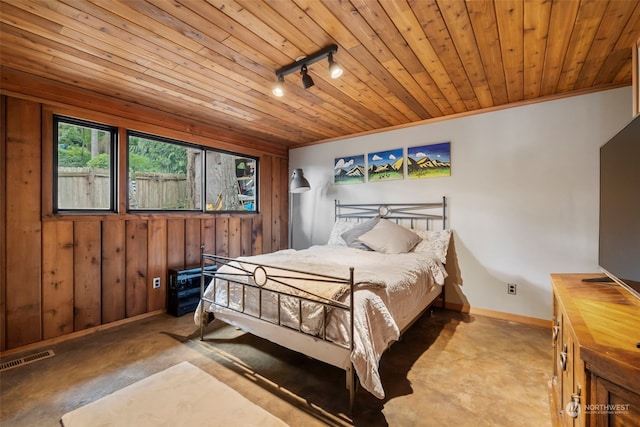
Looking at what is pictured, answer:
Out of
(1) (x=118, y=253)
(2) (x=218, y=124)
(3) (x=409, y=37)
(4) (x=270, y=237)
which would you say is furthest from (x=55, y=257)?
(3) (x=409, y=37)

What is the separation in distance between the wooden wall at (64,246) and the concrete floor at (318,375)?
292 mm

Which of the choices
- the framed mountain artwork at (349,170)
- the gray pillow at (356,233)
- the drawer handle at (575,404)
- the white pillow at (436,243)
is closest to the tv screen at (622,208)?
→ the drawer handle at (575,404)

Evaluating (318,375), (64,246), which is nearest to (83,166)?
(64,246)

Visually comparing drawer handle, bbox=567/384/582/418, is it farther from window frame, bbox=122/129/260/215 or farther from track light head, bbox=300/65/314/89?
window frame, bbox=122/129/260/215

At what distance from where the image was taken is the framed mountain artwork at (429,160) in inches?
132

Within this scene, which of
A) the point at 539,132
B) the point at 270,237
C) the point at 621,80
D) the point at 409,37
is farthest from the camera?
the point at 270,237

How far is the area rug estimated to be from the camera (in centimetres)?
143

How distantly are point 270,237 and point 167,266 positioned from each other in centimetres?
168

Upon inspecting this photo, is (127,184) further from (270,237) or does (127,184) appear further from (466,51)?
(466,51)

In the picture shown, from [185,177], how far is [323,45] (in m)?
2.58

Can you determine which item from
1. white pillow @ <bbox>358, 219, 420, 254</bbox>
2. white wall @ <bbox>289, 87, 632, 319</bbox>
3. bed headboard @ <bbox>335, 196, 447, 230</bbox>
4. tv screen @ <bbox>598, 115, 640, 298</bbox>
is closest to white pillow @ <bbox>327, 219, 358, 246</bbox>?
bed headboard @ <bbox>335, 196, 447, 230</bbox>

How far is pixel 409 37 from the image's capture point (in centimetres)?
182

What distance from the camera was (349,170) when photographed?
13.7 feet

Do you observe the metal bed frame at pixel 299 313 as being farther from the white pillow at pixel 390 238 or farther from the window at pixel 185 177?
the window at pixel 185 177
